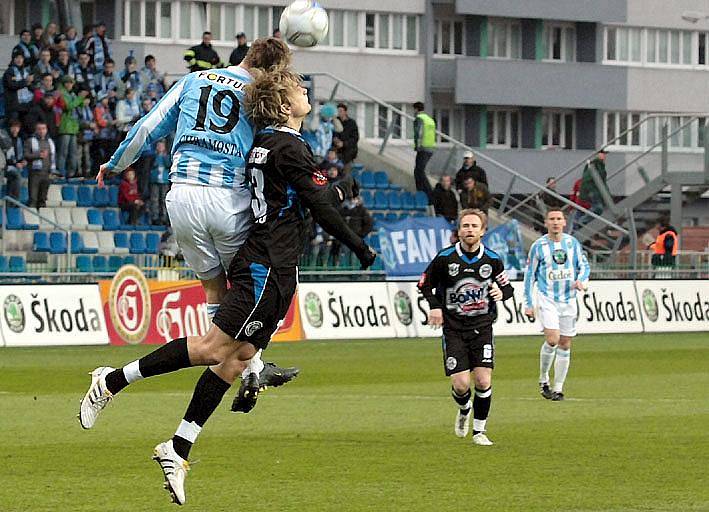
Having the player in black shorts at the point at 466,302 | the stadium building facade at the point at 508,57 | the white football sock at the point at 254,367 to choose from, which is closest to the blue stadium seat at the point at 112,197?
the stadium building facade at the point at 508,57

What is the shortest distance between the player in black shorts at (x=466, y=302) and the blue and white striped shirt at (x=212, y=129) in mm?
4405

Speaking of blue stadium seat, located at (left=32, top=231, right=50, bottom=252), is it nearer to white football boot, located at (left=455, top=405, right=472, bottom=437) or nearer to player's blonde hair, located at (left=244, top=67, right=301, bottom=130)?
white football boot, located at (left=455, top=405, right=472, bottom=437)

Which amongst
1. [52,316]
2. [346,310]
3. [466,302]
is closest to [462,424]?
[466,302]

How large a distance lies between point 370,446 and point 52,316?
43.9 ft

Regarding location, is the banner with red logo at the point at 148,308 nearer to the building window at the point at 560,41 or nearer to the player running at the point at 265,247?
the player running at the point at 265,247

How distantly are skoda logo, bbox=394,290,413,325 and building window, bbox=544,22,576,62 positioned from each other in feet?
97.8

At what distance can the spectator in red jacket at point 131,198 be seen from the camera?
32219 millimetres

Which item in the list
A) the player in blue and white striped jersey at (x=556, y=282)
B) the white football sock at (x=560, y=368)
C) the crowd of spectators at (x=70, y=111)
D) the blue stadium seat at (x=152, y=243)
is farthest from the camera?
the blue stadium seat at (x=152, y=243)

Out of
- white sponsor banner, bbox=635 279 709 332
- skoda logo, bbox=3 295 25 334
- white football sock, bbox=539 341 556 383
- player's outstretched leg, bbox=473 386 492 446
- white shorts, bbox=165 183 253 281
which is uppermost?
white shorts, bbox=165 183 253 281

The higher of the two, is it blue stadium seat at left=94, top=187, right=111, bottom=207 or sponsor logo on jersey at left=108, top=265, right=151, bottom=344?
blue stadium seat at left=94, top=187, right=111, bottom=207

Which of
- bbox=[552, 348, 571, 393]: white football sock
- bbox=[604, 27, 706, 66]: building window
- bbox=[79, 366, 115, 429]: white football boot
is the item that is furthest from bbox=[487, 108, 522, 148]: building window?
bbox=[79, 366, 115, 429]: white football boot

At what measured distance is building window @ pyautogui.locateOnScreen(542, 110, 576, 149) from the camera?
57656 millimetres

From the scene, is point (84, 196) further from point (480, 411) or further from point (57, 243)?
point (480, 411)

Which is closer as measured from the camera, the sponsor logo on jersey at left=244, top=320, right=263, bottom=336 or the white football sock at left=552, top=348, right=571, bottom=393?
the sponsor logo on jersey at left=244, top=320, right=263, bottom=336
